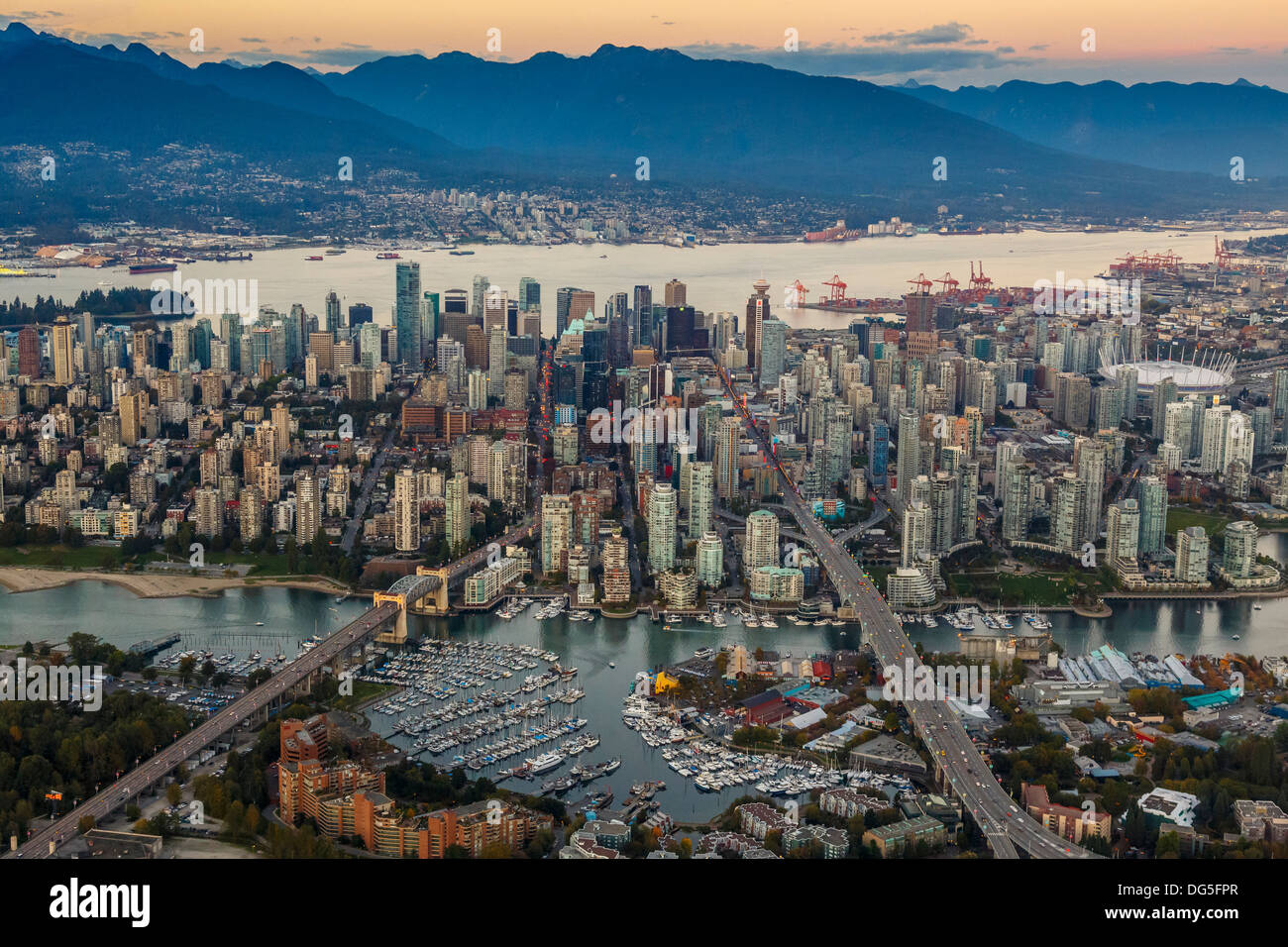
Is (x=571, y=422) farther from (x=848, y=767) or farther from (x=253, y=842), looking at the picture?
(x=253, y=842)

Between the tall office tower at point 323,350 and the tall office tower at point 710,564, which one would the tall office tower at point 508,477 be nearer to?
the tall office tower at point 710,564

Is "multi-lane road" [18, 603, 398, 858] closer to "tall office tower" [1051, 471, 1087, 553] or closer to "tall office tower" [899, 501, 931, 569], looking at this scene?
"tall office tower" [899, 501, 931, 569]

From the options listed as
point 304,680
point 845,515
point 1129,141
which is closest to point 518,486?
point 845,515

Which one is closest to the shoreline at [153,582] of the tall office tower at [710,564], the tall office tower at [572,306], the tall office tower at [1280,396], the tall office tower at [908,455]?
the tall office tower at [710,564]

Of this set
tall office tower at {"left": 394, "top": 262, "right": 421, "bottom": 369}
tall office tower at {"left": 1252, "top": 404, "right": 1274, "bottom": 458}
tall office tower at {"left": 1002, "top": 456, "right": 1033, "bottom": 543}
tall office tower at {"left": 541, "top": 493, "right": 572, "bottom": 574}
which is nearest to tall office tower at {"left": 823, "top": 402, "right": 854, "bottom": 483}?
tall office tower at {"left": 1002, "top": 456, "right": 1033, "bottom": 543}

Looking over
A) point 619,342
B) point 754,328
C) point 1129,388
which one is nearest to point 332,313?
point 619,342
